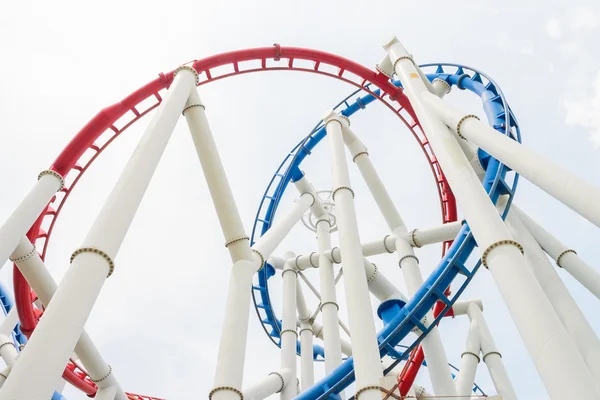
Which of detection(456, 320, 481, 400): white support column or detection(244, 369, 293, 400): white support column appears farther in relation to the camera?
detection(244, 369, 293, 400): white support column

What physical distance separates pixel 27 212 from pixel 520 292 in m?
5.33

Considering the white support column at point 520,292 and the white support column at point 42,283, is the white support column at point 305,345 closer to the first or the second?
the white support column at point 42,283

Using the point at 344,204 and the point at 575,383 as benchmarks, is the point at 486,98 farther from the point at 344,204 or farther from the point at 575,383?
the point at 575,383

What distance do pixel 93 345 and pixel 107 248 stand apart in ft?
12.3

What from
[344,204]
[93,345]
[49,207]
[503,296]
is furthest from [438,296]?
[49,207]

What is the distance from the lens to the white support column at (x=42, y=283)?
21.4ft

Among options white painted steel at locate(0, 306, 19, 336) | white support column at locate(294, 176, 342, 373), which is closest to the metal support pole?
white support column at locate(294, 176, 342, 373)

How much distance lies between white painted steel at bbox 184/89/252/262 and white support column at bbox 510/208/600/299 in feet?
11.6

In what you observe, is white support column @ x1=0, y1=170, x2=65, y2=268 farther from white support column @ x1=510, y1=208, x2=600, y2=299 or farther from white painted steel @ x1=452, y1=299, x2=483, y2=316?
white painted steel @ x1=452, y1=299, x2=483, y2=316

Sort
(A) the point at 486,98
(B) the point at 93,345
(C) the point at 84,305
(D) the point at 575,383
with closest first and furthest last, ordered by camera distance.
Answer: (D) the point at 575,383, (C) the point at 84,305, (B) the point at 93,345, (A) the point at 486,98

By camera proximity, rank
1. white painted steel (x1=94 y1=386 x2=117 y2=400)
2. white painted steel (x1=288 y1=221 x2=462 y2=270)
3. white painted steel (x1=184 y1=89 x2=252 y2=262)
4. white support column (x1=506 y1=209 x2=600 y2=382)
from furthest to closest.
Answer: white painted steel (x1=288 y1=221 x2=462 y2=270) → white painted steel (x1=94 y1=386 x2=117 y2=400) → white painted steel (x1=184 y1=89 x2=252 y2=262) → white support column (x1=506 y1=209 x2=600 y2=382)

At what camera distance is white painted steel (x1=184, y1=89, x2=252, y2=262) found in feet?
18.7

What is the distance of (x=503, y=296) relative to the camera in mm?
3736

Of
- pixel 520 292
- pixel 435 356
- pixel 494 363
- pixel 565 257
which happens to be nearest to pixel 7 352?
pixel 435 356
